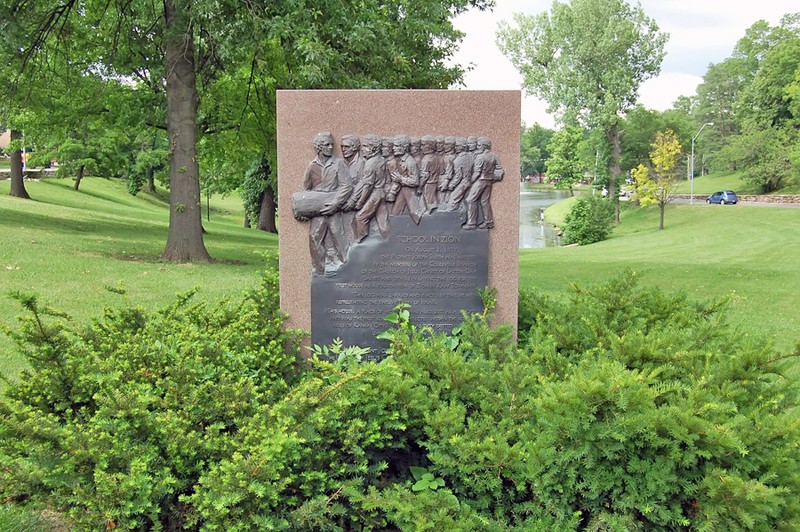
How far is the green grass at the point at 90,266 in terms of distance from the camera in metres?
10.2

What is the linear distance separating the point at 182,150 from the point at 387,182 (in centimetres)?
1173

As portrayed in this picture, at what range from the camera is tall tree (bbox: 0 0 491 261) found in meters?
12.4

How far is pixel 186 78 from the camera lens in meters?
15.7

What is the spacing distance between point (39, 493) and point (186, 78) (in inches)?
551

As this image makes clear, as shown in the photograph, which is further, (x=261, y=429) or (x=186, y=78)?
(x=186, y=78)

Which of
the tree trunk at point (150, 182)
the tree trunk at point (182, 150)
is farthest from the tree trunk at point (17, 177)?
the tree trunk at point (150, 182)

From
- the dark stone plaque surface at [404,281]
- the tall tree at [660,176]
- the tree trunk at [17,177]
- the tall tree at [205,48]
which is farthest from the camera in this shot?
the tall tree at [660,176]

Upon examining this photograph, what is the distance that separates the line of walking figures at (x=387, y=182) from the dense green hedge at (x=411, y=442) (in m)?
1.48

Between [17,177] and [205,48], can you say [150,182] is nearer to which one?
[17,177]

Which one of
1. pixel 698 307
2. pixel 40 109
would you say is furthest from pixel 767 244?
pixel 40 109

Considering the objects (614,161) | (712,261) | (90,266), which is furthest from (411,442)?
(614,161)

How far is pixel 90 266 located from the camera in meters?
13.8

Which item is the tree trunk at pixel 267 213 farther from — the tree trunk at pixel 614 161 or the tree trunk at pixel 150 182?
the tree trunk at pixel 614 161

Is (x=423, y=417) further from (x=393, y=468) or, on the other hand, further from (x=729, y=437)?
(x=729, y=437)
